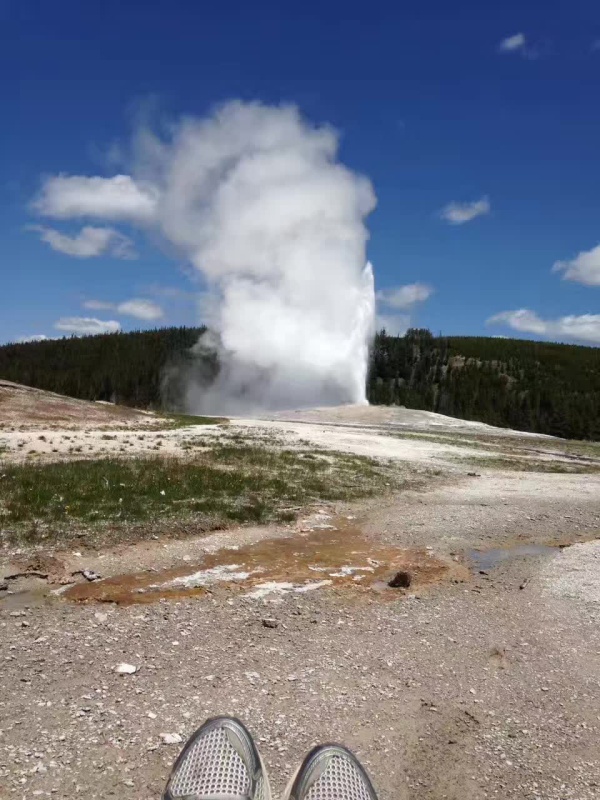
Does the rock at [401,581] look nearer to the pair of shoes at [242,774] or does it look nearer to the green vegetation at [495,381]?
the pair of shoes at [242,774]

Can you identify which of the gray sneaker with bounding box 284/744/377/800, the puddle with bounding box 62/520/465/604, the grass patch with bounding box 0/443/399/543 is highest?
the gray sneaker with bounding box 284/744/377/800

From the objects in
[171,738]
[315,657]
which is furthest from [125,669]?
[315,657]

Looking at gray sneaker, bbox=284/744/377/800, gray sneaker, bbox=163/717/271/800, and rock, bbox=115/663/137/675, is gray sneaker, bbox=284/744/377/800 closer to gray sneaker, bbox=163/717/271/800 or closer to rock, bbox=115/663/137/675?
gray sneaker, bbox=163/717/271/800

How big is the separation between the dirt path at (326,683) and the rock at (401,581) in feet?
0.88

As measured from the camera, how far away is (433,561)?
38.8 feet

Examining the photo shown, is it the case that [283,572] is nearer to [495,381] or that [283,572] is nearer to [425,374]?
[425,374]

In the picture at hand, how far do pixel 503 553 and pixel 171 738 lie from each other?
956cm

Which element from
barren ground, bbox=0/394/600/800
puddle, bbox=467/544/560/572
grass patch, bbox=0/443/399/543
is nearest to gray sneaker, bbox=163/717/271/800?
barren ground, bbox=0/394/600/800

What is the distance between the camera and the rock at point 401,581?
32.7 ft

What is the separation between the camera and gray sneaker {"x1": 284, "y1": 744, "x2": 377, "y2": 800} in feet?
12.4

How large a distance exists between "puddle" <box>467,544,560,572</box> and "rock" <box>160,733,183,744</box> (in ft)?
25.6

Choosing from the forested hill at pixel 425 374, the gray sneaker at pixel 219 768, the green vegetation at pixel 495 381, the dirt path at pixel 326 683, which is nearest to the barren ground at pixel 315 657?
the dirt path at pixel 326 683

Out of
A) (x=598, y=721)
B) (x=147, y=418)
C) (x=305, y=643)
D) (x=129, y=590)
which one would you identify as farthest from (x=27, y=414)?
(x=598, y=721)

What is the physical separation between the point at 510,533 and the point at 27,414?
36.0 meters
